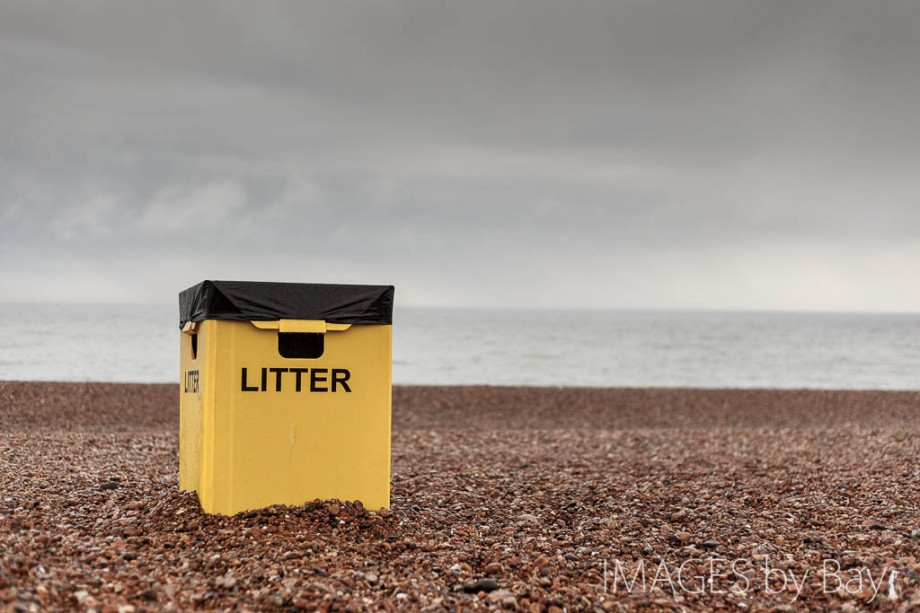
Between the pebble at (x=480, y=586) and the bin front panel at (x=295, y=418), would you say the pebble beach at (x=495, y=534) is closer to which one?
the pebble at (x=480, y=586)

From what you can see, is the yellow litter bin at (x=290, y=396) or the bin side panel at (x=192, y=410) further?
the bin side panel at (x=192, y=410)

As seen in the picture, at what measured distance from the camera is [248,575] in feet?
14.0

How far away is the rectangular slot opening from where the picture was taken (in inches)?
222

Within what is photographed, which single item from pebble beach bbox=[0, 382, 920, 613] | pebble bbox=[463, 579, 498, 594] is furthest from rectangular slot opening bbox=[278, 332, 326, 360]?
pebble bbox=[463, 579, 498, 594]

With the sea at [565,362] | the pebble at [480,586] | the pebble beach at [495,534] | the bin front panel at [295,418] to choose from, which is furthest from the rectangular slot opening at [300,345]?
the sea at [565,362]

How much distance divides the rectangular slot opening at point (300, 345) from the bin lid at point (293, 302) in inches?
19.1

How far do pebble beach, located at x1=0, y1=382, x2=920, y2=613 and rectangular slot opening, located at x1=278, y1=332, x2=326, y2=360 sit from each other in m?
1.05

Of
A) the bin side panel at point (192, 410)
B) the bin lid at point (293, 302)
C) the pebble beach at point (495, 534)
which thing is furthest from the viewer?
the bin side panel at point (192, 410)

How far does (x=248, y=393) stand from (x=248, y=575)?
3.79 ft

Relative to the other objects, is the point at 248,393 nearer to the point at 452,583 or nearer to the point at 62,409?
the point at 452,583

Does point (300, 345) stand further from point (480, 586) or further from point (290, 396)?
point (480, 586)

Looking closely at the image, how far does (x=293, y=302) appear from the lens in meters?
5.12

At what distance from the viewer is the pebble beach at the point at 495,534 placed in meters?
4.20

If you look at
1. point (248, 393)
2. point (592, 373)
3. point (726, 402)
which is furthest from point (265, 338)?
point (592, 373)
